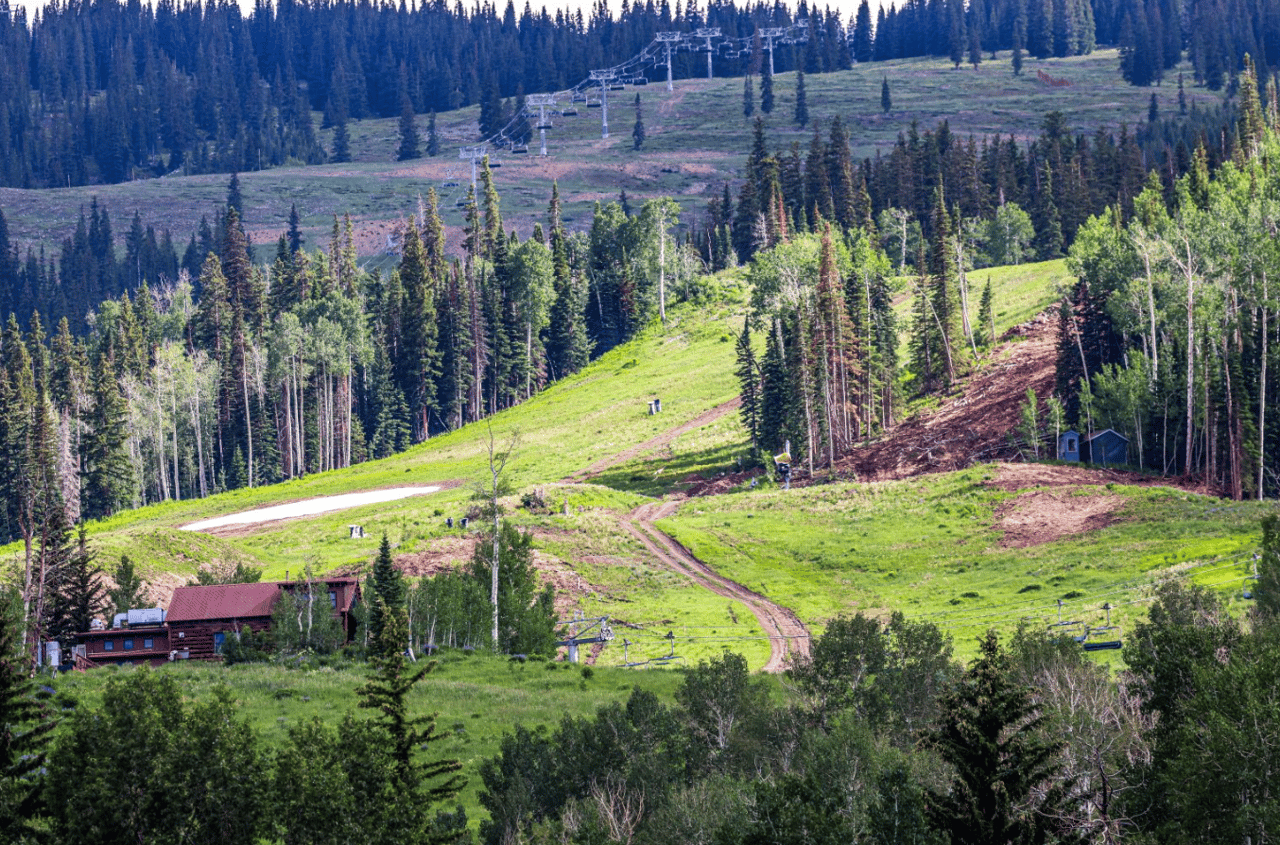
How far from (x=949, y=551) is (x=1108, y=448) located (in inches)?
854

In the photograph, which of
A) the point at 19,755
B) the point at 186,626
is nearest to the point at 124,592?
the point at 186,626

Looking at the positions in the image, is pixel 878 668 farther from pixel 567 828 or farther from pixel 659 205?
pixel 659 205

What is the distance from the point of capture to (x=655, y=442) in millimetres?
135625

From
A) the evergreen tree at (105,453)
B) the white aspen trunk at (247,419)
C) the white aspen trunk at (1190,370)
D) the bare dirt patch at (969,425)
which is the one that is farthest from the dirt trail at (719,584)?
the evergreen tree at (105,453)

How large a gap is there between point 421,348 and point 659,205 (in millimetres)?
35043

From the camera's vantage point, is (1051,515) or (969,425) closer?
(1051,515)

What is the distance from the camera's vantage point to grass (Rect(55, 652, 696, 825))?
187ft

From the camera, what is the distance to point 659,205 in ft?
588

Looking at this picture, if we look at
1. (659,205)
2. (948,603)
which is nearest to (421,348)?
(659,205)

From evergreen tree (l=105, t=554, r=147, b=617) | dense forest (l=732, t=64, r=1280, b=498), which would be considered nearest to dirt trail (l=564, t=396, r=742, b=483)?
dense forest (l=732, t=64, r=1280, b=498)

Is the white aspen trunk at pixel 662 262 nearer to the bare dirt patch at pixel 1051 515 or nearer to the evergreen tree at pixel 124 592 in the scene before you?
the bare dirt patch at pixel 1051 515

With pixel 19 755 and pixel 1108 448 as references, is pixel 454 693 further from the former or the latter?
pixel 1108 448

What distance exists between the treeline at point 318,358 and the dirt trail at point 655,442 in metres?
33.0

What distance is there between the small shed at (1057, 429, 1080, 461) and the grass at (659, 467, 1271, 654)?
7057 millimetres
